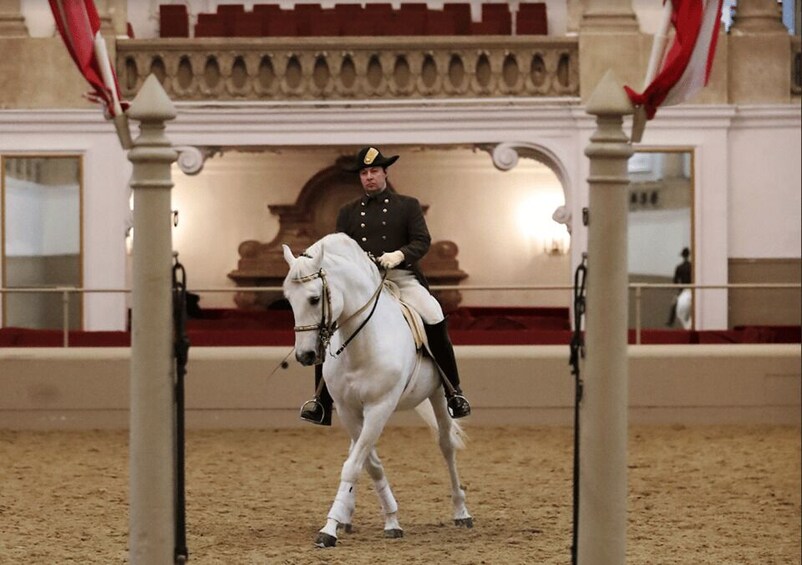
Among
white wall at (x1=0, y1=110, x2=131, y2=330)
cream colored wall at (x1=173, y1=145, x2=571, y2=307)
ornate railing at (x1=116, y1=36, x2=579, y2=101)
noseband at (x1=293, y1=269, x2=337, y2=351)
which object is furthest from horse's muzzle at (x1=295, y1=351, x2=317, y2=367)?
cream colored wall at (x1=173, y1=145, x2=571, y2=307)

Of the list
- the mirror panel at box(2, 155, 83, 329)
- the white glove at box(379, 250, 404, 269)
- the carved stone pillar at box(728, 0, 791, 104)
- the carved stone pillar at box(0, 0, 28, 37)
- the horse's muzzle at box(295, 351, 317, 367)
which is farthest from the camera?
the carved stone pillar at box(728, 0, 791, 104)

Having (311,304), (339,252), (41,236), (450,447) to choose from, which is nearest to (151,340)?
(311,304)

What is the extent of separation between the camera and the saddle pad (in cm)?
801

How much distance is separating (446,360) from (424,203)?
10.7 m

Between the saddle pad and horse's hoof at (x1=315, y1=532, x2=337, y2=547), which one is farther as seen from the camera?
the saddle pad

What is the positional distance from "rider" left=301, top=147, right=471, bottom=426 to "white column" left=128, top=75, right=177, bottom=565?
2430 mm

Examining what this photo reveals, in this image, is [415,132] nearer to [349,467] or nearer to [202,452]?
[202,452]

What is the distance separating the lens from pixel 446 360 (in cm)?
816

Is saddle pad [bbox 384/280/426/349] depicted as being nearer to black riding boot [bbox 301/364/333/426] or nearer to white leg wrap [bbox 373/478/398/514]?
black riding boot [bbox 301/364/333/426]

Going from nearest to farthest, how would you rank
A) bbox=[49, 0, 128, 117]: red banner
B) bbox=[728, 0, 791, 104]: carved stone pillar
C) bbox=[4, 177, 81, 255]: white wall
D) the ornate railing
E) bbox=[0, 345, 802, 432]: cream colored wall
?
bbox=[49, 0, 128, 117]: red banner
bbox=[0, 345, 802, 432]: cream colored wall
bbox=[4, 177, 81, 255]: white wall
the ornate railing
bbox=[728, 0, 791, 104]: carved stone pillar

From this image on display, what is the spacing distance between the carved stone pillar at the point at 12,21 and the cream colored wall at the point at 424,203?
418cm

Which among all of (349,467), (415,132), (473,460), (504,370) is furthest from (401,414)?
(349,467)

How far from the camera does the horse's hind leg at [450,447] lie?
8.18 meters

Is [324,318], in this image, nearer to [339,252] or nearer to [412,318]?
[339,252]
